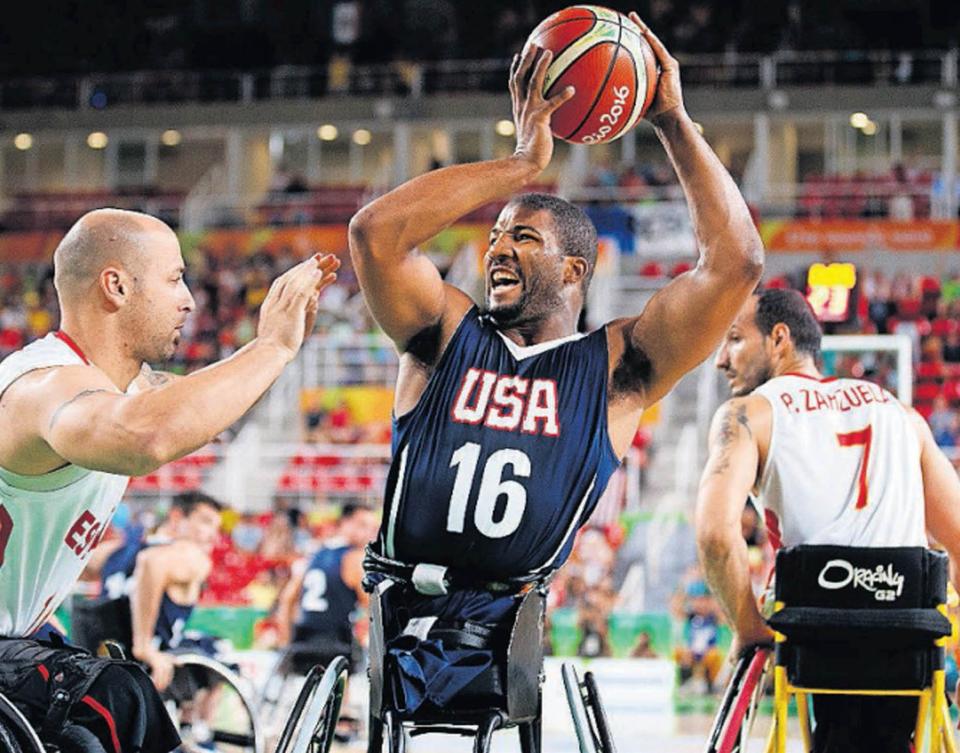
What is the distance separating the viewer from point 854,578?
5270mm

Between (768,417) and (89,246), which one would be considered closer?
(89,246)

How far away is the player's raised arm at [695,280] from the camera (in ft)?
14.9

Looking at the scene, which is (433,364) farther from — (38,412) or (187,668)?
(187,668)

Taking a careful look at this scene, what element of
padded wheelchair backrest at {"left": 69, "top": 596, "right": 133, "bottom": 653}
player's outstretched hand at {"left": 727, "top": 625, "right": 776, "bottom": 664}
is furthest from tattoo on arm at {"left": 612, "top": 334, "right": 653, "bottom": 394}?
padded wheelchair backrest at {"left": 69, "top": 596, "right": 133, "bottom": 653}

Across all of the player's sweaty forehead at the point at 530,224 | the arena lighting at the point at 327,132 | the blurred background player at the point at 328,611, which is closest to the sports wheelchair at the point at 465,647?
the player's sweaty forehead at the point at 530,224

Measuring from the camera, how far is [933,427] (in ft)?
60.8

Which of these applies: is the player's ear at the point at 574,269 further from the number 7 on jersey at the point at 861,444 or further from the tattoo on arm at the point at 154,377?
the number 7 on jersey at the point at 861,444

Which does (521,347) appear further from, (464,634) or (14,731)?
(14,731)

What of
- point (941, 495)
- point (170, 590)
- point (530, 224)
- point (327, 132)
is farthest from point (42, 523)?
point (327, 132)

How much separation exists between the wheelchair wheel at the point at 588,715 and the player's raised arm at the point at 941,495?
2211mm

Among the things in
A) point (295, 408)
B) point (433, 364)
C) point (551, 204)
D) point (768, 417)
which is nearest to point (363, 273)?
point (433, 364)

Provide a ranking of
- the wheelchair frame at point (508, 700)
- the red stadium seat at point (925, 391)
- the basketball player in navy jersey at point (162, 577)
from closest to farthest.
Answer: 1. the wheelchair frame at point (508, 700)
2. the basketball player in navy jersey at point (162, 577)
3. the red stadium seat at point (925, 391)

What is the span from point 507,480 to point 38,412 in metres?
1.31

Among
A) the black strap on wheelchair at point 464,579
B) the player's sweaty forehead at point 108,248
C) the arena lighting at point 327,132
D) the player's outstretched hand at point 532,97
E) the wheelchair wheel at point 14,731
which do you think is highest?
the arena lighting at point 327,132
